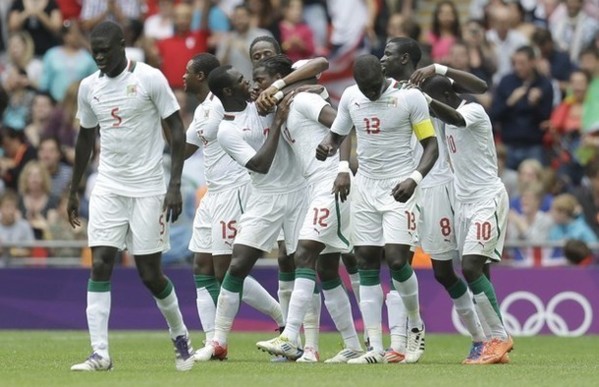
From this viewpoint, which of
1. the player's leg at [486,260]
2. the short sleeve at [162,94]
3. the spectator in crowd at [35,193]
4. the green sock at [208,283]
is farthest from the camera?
the spectator in crowd at [35,193]

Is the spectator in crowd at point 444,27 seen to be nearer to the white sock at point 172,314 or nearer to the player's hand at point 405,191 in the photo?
the player's hand at point 405,191

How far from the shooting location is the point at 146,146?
13609mm

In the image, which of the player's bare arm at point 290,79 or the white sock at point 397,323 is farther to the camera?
the white sock at point 397,323

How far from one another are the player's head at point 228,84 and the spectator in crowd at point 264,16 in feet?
33.3

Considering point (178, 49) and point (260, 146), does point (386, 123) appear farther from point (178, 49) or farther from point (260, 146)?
point (178, 49)

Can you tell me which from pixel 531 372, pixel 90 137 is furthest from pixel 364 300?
pixel 90 137

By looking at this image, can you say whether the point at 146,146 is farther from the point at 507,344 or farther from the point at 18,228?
the point at 18,228

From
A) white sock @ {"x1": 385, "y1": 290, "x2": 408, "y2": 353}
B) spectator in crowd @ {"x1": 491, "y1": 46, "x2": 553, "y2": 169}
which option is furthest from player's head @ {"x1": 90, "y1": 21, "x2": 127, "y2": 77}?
spectator in crowd @ {"x1": 491, "y1": 46, "x2": 553, "y2": 169}

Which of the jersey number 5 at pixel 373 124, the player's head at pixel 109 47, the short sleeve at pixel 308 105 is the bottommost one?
the jersey number 5 at pixel 373 124

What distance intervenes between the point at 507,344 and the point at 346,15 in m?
11.5

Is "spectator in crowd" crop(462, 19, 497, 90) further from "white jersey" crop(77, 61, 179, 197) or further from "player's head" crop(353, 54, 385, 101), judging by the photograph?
"white jersey" crop(77, 61, 179, 197)

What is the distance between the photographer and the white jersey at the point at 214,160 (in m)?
15.7

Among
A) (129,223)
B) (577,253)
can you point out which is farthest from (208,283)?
(577,253)

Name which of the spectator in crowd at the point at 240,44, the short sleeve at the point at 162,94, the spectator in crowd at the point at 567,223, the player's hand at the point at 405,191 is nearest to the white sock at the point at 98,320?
the short sleeve at the point at 162,94
